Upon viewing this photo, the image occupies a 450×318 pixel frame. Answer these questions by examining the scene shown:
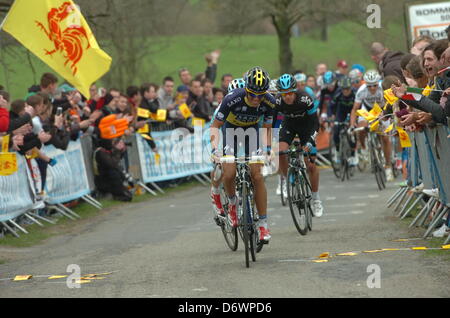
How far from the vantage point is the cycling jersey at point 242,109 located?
11.0 m

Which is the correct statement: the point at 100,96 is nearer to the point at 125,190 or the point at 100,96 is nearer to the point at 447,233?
the point at 125,190

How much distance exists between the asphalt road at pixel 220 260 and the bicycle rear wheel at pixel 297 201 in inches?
9.1

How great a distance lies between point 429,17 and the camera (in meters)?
26.8

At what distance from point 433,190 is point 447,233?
804 mm

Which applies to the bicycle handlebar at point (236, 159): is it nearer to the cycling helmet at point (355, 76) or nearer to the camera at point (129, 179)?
the camera at point (129, 179)

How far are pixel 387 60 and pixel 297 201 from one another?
5.01 m

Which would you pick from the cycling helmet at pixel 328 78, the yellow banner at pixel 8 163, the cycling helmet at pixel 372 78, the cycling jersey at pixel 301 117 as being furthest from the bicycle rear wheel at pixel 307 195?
the cycling helmet at pixel 328 78

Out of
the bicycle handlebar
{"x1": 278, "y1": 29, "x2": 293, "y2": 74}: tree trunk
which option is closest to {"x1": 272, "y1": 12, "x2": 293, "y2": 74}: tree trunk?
{"x1": 278, "y1": 29, "x2": 293, "y2": 74}: tree trunk

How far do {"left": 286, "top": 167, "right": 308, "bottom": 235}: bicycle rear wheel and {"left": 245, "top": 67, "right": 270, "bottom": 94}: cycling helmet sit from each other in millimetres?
2809

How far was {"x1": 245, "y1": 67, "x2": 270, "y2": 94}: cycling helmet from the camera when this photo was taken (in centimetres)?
1059

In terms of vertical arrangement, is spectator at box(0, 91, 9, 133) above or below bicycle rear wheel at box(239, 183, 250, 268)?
above

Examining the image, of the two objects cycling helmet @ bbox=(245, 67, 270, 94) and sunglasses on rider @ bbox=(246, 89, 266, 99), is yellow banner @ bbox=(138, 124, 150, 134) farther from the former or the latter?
cycling helmet @ bbox=(245, 67, 270, 94)

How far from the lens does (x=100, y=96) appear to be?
20.2 metres

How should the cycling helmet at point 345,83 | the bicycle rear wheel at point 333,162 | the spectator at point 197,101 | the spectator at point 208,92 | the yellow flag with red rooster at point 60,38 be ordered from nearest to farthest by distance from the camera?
1. the yellow flag with red rooster at point 60,38
2. the cycling helmet at point 345,83
3. the bicycle rear wheel at point 333,162
4. the spectator at point 197,101
5. the spectator at point 208,92
